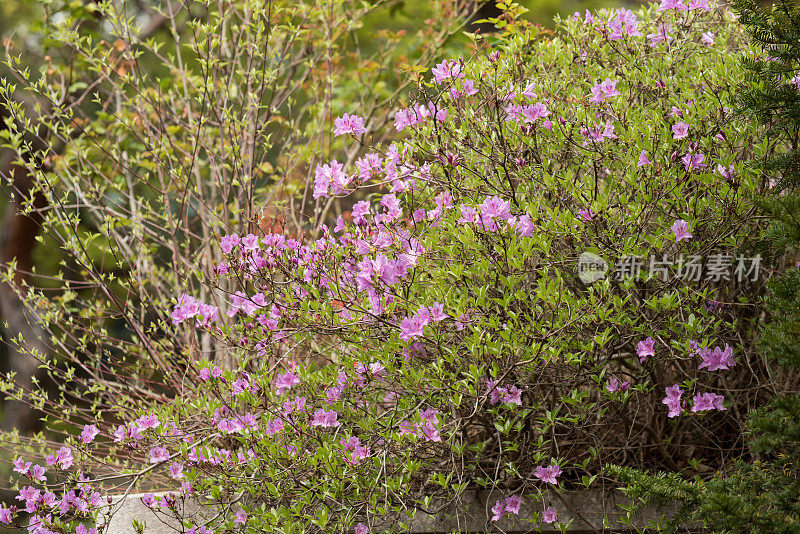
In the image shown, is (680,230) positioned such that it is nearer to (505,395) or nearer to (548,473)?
(505,395)

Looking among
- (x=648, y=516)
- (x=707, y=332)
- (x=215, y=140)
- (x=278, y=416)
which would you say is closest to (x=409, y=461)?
(x=278, y=416)

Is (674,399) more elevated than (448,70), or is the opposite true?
(448,70)

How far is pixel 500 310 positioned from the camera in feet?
9.76

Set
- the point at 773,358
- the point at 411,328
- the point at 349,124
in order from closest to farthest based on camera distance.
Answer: the point at 773,358
the point at 411,328
the point at 349,124

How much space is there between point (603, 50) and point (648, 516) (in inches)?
78.1

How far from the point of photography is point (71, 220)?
3643mm

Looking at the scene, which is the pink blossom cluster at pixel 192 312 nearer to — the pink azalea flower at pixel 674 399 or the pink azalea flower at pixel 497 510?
the pink azalea flower at pixel 497 510

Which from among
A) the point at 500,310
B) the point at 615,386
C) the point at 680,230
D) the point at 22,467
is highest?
the point at 680,230

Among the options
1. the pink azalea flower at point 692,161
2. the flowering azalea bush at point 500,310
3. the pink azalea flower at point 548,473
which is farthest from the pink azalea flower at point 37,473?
the pink azalea flower at point 692,161

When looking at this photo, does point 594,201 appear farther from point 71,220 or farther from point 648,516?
point 71,220

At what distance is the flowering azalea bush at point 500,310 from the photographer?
9.06 feet

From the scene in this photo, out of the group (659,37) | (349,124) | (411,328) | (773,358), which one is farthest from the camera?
(659,37)

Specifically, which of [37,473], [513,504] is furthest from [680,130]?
[37,473]

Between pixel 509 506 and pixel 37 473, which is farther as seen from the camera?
pixel 37 473
